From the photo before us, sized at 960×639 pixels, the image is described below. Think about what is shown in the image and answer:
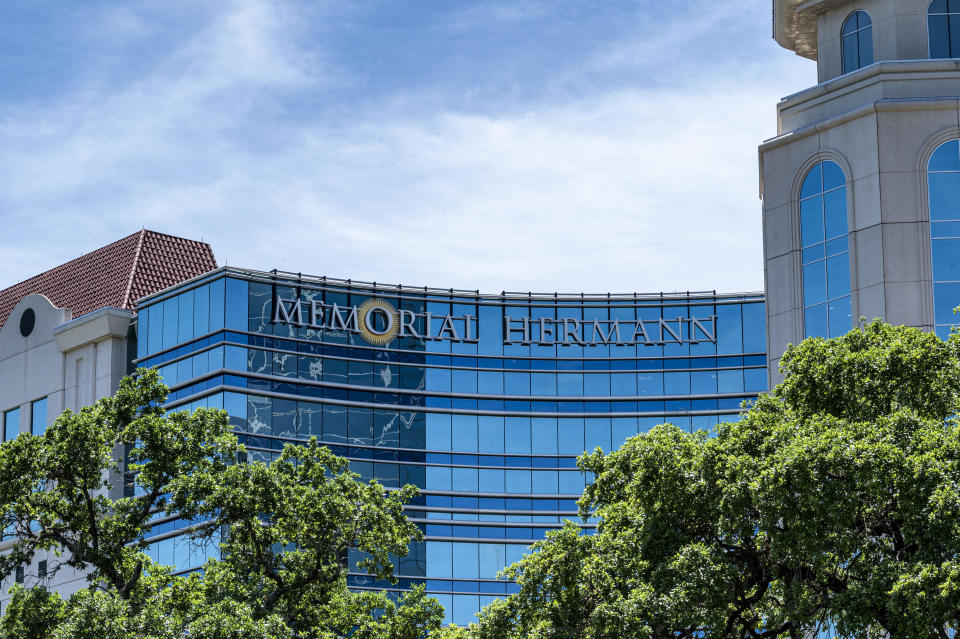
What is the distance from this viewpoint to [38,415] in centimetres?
7506

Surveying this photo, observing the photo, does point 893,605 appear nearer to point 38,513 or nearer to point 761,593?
point 761,593

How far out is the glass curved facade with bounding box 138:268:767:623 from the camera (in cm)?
7050

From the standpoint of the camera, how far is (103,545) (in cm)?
3638

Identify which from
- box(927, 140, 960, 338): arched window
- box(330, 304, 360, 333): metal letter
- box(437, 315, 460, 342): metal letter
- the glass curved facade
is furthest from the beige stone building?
box(927, 140, 960, 338): arched window

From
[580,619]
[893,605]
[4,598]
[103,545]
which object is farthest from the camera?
[4,598]

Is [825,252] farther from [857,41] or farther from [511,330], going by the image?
[511,330]

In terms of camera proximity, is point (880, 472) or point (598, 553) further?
point (598, 553)

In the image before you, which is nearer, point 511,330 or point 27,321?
point 511,330

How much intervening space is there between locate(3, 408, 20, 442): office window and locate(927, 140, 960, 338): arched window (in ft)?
155

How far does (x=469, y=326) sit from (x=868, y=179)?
105 ft

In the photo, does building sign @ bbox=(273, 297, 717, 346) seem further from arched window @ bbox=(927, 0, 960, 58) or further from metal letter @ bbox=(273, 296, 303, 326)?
arched window @ bbox=(927, 0, 960, 58)

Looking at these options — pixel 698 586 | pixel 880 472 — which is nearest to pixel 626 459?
pixel 698 586

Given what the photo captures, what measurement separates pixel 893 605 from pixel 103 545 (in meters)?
19.4

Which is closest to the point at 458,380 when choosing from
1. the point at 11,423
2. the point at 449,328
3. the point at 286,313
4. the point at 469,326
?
the point at 449,328
